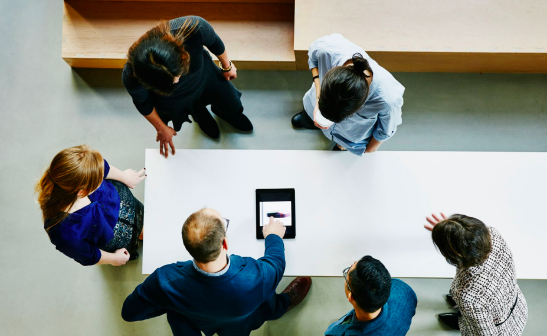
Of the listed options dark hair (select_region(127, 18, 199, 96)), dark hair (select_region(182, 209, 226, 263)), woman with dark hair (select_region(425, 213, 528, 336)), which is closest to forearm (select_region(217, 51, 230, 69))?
dark hair (select_region(127, 18, 199, 96))

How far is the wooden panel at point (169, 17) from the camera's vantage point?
2.44 metres

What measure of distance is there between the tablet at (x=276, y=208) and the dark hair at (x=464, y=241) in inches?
26.2

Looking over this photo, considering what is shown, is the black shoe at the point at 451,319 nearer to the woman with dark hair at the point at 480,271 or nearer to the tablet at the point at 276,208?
the woman with dark hair at the point at 480,271

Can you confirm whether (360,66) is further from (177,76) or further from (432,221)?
(432,221)

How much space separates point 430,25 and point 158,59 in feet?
5.61

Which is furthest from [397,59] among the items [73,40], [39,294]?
[39,294]

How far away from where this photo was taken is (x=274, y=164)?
1803 millimetres

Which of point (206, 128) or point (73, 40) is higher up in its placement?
point (73, 40)

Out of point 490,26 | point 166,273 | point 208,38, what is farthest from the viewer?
point 490,26

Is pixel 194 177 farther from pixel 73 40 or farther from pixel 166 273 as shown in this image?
pixel 73 40

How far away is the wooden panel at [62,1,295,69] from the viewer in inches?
96.0

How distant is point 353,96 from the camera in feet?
4.38

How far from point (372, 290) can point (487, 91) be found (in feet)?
6.55

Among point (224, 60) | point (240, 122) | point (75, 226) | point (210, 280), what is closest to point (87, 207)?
point (75, 226)
